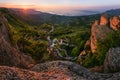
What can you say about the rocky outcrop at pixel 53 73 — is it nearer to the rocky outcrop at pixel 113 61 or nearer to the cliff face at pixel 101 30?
the rocky outcrop at pixel 113 61

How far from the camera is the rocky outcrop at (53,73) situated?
21.2m

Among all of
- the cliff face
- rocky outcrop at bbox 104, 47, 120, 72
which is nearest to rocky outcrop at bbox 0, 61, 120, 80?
rocky outcrop at bbox 104, 47, 120, 72

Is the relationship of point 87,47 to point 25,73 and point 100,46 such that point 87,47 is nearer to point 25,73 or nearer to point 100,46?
point 100,46

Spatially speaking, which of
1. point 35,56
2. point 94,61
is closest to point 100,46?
point 94,61

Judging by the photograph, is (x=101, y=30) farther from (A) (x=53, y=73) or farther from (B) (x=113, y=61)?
(A) (x=53, y=73)

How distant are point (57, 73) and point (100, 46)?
38.9 metres

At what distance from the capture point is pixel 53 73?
25094 mm

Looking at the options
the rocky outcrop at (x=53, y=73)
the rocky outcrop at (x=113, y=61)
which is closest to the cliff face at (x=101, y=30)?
the rocky outcrop at (x=113, y=61)

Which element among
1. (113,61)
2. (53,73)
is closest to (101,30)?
(113,61)

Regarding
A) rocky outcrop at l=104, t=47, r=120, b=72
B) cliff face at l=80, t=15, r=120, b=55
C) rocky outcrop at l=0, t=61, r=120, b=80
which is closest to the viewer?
rocky outcrop at l=0, t=61, r=120, b=80

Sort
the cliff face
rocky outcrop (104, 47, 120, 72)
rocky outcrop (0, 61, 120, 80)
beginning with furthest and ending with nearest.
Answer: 1. the cliff face
2. rocky outcrop (104, 47, 120, 72)
3. rocky outcrop (0, 61, 120, 80)

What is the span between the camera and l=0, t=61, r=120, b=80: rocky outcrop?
21234 millimetres

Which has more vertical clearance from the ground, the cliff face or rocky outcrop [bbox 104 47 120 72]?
rocky outcrop [bbox 104 47 120 72]

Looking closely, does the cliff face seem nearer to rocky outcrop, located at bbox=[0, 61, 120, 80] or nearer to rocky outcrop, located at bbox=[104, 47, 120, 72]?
rocky outcrop, located at bbox=[104, 47, 120, 72]
